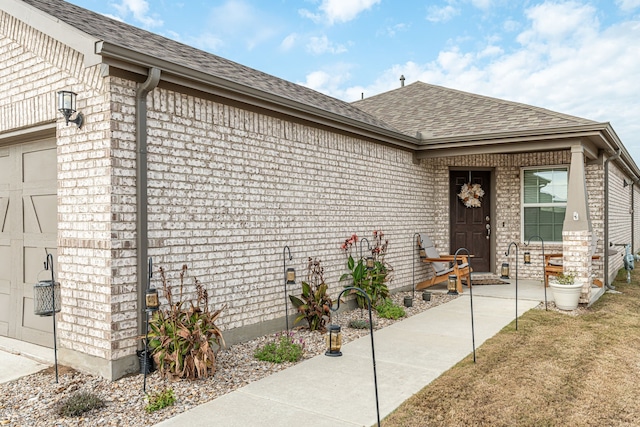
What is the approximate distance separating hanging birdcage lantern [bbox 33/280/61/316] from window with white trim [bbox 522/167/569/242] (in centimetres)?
932

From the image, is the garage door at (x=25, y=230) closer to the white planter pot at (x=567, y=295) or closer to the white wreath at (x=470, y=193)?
the white planter pot at (x=567, y=295)

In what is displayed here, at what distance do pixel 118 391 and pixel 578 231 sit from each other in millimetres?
7109

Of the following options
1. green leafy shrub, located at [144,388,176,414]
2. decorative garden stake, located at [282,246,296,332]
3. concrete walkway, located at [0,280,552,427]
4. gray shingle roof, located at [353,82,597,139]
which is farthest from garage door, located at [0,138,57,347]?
gray shingle roof, located at [353,82,597,139]

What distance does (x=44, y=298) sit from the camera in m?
4.24

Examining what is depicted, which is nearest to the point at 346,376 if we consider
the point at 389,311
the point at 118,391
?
the point at 118,391

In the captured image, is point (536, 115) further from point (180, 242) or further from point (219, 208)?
point (180, 242)

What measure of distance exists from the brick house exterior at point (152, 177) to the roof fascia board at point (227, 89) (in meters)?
0.02

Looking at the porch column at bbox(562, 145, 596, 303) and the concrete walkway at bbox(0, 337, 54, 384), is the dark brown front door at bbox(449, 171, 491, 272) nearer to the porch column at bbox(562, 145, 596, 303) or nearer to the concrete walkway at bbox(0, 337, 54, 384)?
the porch column at bbox(562, 145, 596, 303)

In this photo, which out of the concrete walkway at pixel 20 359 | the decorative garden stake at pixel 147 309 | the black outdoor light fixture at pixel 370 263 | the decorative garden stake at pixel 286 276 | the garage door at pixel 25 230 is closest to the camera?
the decorative garden stake at pixel 147 309

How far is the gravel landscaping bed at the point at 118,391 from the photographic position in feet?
11.1

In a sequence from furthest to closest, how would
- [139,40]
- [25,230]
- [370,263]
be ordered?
[370,263] < [139,40] < [25,230]

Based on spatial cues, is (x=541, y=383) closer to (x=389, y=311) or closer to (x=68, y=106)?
(x=389, y=311)

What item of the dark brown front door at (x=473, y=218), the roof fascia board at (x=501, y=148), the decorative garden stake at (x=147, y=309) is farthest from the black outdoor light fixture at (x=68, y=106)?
the dark brown front door at (x=473, y=218)

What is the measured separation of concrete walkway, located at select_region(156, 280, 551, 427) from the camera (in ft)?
11.0
